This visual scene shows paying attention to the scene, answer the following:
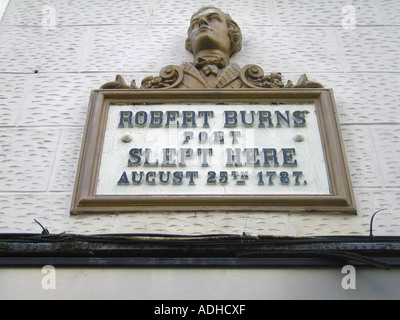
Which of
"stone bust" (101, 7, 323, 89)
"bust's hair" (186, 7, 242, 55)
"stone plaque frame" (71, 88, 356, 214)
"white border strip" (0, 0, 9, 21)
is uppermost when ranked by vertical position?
"white border strip" (0, 0, 9, 21)

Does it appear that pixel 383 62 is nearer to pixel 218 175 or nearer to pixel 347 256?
pixel 218 175

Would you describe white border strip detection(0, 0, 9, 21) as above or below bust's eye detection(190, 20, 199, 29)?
above

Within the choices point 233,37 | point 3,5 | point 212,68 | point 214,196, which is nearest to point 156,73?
→ point 212,68

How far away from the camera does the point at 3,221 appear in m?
2.56

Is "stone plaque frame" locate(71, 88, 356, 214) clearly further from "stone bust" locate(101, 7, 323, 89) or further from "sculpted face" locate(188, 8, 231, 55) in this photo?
"sculpted face" locate(188, 8, 231, 55)

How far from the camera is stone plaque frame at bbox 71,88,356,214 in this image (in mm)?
2555

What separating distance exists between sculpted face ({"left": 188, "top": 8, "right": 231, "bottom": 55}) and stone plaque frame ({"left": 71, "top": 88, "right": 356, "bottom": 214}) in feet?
1.40

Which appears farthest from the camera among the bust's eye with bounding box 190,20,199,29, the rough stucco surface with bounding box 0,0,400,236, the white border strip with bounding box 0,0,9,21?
the white border strip with bounding box 0,0,9,21

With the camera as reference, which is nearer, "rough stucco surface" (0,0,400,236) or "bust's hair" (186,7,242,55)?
"rough stucco surface" (0,0,400,236)

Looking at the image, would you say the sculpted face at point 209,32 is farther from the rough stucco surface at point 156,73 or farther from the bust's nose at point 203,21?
the rough stucco surface at point 156,73

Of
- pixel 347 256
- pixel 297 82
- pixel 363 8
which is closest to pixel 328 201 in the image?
pixel 347 256

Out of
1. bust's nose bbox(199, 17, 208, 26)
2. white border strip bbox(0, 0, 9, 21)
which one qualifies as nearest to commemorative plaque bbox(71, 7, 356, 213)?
bust's nose bbox(199, 17, 208, 26)
